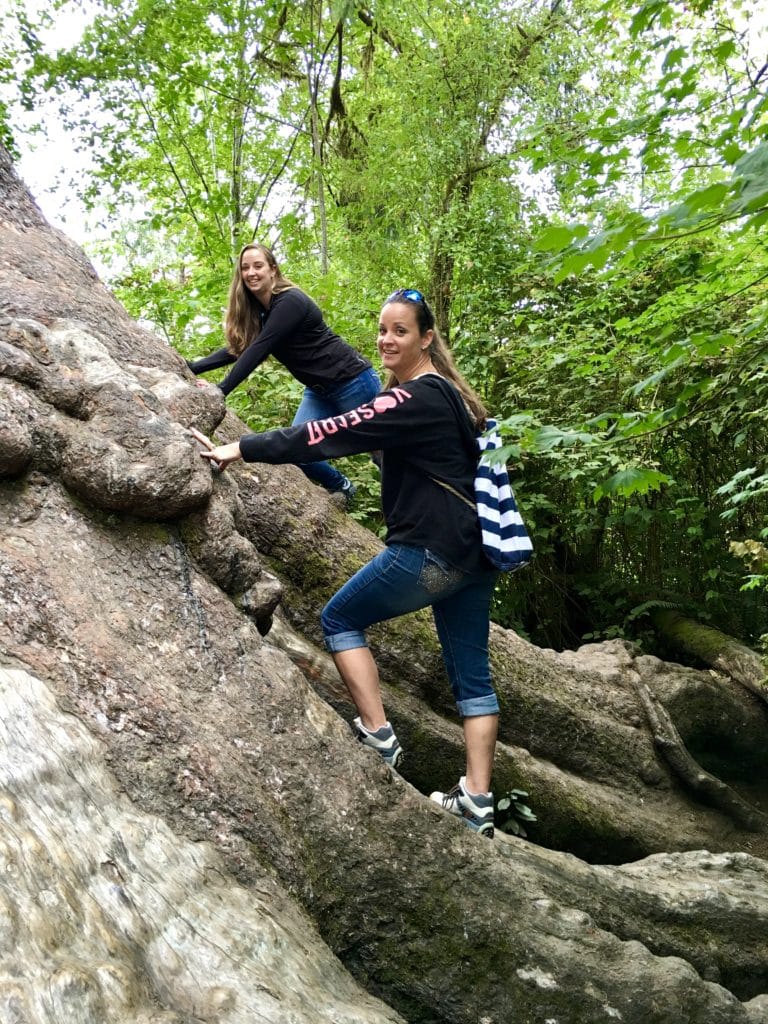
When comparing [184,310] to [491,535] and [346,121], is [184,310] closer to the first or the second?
[491,535]

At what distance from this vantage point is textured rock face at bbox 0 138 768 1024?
2.23m

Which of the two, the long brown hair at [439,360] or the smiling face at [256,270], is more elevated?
the smiling face at [256,270]

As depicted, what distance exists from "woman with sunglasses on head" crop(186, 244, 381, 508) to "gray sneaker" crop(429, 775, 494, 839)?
7.80 ft

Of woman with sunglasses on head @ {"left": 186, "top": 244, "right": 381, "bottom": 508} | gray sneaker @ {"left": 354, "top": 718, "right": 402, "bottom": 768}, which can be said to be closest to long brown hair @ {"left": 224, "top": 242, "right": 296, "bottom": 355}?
woman with sunglasses on head @ {"left": 186, "top": 244, "right": 381, "bottom": 508}

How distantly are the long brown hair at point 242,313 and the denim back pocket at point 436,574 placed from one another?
2060 millimetres

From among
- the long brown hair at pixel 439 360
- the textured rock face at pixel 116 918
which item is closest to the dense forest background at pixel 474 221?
the long brown hair at pixel 439 360

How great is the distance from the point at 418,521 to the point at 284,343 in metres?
1.88

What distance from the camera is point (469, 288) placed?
35.6ft

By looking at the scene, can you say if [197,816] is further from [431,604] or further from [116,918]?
[431,604]

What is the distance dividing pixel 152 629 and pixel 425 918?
1.46 m

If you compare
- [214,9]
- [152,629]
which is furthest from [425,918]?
[214,9]

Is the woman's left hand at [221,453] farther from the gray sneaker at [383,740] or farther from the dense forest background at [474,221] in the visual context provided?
the dense forest background at [474,221]

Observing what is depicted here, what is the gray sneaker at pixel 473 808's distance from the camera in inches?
148

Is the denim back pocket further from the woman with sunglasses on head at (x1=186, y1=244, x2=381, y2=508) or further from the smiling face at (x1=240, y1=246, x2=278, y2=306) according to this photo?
the smiling face at (x1=240, y1=246, x2=278, y2=306)
